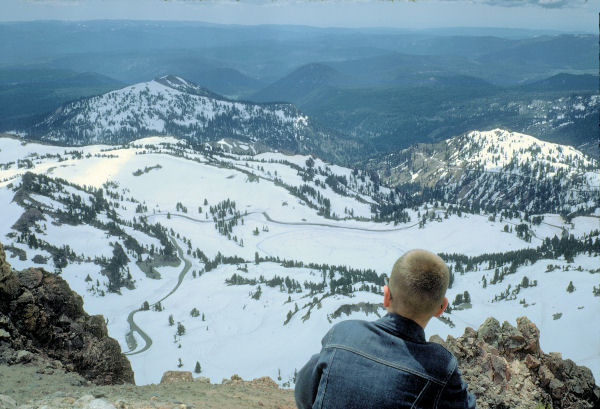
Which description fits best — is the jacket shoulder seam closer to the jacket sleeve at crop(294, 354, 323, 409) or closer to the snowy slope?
the jacket sleeve at crop(294, 354, 323, 409)

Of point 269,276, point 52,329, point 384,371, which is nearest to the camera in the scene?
point 384,371

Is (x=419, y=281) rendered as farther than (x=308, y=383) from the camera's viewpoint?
No

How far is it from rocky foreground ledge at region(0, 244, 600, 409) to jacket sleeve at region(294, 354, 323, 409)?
26.1ft

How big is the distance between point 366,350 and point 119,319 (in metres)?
83.4

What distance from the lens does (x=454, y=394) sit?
4664 mm

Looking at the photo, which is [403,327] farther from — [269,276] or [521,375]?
[269,276]

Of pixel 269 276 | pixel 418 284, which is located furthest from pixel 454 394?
pixel 269 276

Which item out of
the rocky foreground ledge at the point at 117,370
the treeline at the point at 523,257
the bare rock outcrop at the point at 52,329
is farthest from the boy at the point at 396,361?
the treeline at the point at 523,257

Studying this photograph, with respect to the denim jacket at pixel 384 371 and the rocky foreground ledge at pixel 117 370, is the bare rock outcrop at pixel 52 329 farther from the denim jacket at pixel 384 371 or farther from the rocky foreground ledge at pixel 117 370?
the denim jacket at pixel 384 371

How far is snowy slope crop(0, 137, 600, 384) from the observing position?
59.2 m

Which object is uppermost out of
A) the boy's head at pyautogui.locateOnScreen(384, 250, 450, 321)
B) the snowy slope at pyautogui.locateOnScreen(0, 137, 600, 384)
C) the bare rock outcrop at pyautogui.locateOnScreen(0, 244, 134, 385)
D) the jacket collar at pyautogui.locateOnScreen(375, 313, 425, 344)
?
the boy's head at pyautogui.locateOnScreen(384, 250, 450, 321)

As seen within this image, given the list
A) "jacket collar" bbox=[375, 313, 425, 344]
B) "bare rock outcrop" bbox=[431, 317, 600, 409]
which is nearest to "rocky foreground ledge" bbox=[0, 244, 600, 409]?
"bare rock outcrop" bbox=[431, 317, 600, 409]

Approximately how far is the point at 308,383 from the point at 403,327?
49.8 inches

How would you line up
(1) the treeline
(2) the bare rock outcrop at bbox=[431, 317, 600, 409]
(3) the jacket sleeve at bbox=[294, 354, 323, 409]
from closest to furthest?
(3) the jacket sleeve at bbox=[294, 354, 323, 409], (2) the bare rock outcrop at bbox=[431, 317, 600, 409], (1) the treeline
